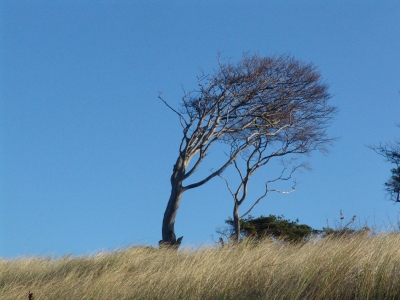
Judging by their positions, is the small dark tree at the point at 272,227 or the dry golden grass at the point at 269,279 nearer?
the dry golden grass at the point at 269,279

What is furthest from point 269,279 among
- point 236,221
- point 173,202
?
point 236,221

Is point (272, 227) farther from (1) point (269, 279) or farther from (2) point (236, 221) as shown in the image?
(1) point (269, 279)

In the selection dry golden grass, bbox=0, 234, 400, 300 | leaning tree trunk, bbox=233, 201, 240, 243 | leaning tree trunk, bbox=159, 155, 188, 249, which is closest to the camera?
dry golden grass, bbox=0, 234, 400, 300

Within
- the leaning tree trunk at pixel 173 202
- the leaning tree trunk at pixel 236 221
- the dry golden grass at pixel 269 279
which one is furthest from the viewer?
the leaning tree trunk at pixel 236 221

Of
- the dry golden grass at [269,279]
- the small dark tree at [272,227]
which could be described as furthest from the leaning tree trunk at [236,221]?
the dry golden grass at [269,279]

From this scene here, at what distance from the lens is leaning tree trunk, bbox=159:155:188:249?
18.8 metres

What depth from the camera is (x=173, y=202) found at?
19172 mm

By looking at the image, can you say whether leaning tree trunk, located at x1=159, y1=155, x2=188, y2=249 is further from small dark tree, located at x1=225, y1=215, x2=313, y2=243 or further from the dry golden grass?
the dry golden grass

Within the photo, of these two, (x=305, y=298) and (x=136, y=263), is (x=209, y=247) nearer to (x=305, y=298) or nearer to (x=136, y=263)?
(x=136, y=263)

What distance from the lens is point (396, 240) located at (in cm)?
909

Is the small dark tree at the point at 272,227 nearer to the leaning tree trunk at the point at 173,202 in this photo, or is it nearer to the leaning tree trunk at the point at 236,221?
the leaning tree trunk at the point at 236,221

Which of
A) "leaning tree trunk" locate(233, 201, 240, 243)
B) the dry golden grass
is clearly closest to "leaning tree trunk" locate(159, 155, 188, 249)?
"leaning tree trunk" locate(233, 201, 240, 243)

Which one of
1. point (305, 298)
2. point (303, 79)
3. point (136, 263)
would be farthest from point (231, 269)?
point (303, 79)

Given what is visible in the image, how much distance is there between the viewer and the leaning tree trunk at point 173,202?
18.8 m
